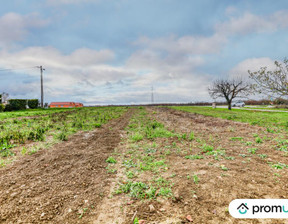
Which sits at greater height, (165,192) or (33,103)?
(33,103)

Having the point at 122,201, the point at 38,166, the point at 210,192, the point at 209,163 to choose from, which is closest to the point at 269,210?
→ the point at 210,192

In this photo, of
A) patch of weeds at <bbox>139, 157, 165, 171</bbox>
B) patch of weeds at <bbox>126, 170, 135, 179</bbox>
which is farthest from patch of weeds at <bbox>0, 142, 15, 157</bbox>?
patch of weeds at <bbox>139, 157, 165, 171</bbox>

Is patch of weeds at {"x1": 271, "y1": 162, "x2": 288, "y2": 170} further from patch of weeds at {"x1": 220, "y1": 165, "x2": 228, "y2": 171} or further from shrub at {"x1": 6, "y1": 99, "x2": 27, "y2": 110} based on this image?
shrub at {"x1": 6, "y1": 99, "x2": 27, "y2": 110}

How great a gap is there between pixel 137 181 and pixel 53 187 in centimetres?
206

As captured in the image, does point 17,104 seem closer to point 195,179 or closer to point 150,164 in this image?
A: point 150,164

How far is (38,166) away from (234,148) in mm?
7379

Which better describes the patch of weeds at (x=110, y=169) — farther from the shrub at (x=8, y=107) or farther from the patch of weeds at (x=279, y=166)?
the shrub at (x=8, y=107)

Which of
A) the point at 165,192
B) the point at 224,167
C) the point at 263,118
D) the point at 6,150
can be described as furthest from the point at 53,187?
the point at 263,118

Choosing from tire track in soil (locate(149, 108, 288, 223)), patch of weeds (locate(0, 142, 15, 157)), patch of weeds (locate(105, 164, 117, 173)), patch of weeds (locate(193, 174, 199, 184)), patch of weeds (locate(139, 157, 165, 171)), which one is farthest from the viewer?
patch of weeds (locate(0, 142, 15, 157))

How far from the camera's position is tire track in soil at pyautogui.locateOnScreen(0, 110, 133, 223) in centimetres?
300

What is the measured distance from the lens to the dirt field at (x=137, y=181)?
9.70ft

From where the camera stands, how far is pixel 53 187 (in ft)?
12.8

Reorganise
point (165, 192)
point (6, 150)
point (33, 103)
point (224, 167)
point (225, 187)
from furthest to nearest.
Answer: point (33, 103)
point (6, 150)
point (224, 167)
point (225, 187)
point (165, 192)

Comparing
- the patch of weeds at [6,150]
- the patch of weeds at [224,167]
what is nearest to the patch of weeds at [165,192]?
the patch of weeds at [224,167]
